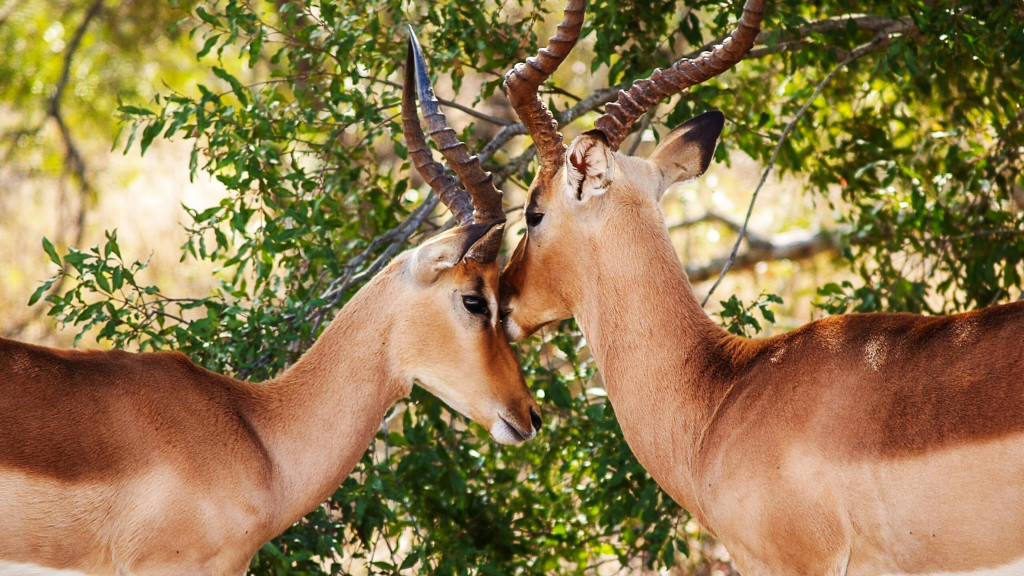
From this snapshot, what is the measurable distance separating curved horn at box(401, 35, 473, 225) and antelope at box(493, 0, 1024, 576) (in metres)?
0.33

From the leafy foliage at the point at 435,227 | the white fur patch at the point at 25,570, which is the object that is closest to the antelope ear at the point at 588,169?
the leafy foliage at the point at 435,227

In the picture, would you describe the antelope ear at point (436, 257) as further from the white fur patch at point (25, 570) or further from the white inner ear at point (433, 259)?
the white fur patch at point (25, 570)

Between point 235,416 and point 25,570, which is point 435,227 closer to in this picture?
point 235,416

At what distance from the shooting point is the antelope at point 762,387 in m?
3.18

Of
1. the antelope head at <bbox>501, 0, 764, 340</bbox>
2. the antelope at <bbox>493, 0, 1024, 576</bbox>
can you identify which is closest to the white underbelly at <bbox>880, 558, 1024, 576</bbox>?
the antelope at <bbox>493, 0, 1024, 576</bbox>

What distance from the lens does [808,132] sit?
675cm

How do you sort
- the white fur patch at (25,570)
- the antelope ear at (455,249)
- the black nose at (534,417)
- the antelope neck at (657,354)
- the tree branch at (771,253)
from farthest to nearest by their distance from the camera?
the tree branch at (771,253) < the black nose at (534,417) < the antelope ear at (455,249) < the antelope neck at (657,354) < the white fur patch at (25,570)

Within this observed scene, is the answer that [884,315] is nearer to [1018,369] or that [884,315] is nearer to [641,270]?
[1018,369]

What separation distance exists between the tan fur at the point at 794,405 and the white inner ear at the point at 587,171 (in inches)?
0.7

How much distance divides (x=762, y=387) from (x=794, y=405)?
0.18 meters

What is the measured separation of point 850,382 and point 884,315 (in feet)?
1.37

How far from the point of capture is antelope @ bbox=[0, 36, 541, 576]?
3594 millimetres

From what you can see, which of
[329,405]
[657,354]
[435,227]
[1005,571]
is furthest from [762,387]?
[435,227]

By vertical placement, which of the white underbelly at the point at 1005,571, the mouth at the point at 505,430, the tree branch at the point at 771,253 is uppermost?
the white underbelly at the point at 1005,571
